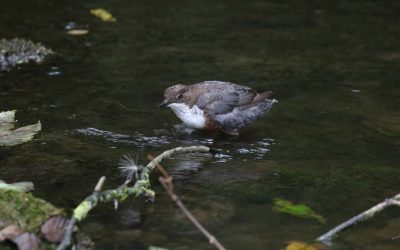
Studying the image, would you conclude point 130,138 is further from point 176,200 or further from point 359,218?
point 176,200

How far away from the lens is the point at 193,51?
31.5 ft

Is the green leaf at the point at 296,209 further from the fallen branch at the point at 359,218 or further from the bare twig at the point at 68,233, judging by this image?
the bare twig at the point at 68,233

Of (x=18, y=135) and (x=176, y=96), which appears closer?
(x=18, y=135)

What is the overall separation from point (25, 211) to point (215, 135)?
10.4 ft

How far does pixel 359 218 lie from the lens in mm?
4465

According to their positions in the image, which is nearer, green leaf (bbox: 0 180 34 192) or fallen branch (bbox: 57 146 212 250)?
fallen branch (bbox: 57 146 212 250)

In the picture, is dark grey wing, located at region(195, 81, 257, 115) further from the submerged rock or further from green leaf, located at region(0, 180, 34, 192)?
the submerged rock

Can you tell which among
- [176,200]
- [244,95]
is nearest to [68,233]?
[176,200]

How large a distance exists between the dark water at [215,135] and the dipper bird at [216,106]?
15 centimetres

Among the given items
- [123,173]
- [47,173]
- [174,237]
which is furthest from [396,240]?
[47,173]

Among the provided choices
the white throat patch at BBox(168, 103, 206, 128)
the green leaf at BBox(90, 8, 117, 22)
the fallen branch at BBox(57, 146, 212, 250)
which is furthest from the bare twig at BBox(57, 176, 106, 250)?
the green leaf at BBox(90, 8, 117, 22)

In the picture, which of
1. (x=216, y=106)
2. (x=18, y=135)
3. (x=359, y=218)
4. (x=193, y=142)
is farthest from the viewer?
(x=216, y=106)

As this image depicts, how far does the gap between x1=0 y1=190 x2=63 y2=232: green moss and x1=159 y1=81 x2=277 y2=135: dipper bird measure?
9.00ft

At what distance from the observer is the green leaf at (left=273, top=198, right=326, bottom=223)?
5215mm
